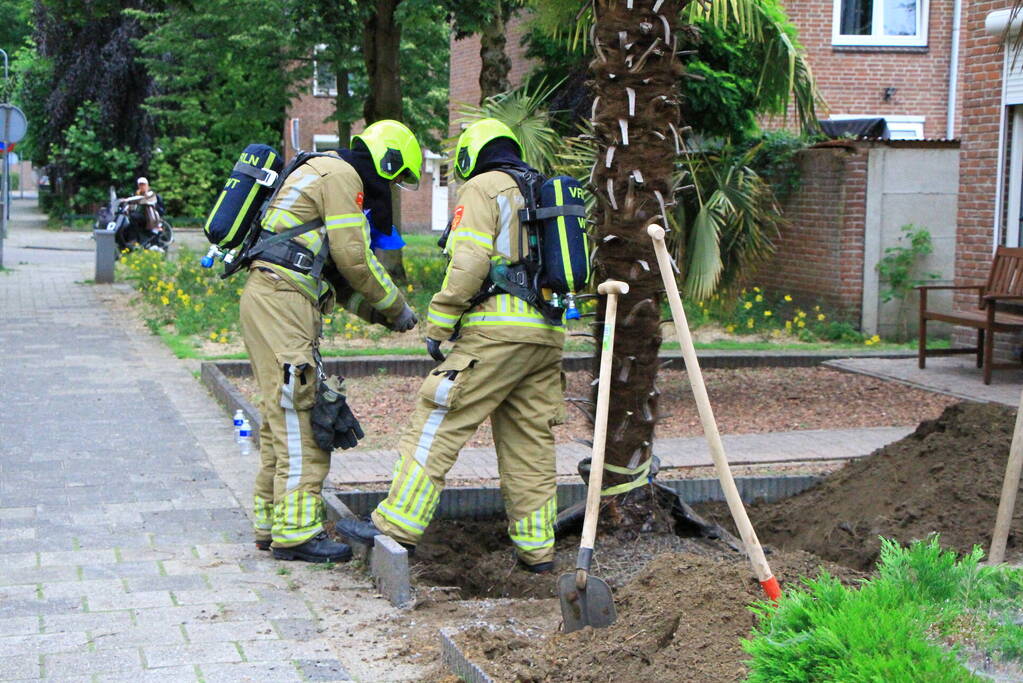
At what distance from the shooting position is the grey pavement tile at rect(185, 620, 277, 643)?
499 centimetres

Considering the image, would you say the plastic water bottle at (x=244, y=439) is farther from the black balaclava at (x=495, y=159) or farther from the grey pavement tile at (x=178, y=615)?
the black balaclava at (x=495, y=159)

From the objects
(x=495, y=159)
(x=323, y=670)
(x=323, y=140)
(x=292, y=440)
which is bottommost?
(x=323, y=670)

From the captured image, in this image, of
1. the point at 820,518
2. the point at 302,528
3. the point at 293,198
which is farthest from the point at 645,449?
the point at 293,198

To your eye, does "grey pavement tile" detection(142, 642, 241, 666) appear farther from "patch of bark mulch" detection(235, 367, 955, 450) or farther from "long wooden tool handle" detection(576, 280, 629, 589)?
"patch of bark mulch" detection(235, 367, 955, 450)

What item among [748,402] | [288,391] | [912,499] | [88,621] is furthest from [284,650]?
[748,402]

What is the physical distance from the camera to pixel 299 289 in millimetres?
6035

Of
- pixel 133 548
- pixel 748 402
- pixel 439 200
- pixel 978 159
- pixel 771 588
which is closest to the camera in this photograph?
pixel 771 588

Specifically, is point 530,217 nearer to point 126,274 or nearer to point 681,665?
point 681,665

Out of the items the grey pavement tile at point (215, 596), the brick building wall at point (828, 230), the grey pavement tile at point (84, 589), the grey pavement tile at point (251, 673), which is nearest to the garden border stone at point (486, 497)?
the grey pavement tile at point (215, 596)

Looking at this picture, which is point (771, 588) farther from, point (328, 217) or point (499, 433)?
point (328, 217)

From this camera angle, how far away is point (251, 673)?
15.2 feet

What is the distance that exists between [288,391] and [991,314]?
7265 millimetres

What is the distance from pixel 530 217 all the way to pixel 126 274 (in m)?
17.3

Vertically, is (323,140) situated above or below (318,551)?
above
